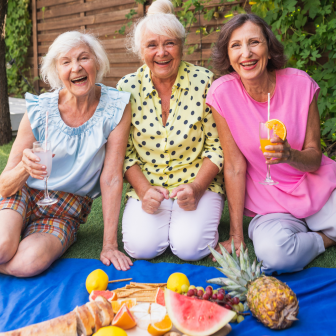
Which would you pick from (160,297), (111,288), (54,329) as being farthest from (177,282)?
(54,329)

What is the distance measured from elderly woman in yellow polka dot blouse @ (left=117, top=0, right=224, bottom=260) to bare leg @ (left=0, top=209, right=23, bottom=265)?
794mm

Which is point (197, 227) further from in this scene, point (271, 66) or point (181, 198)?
point (271, 66)

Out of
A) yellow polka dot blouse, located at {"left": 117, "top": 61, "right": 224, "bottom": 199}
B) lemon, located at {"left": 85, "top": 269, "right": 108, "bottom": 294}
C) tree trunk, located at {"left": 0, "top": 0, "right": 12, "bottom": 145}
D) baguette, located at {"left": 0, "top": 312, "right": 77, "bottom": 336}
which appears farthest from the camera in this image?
tree trunk, located at {"left": 0, "top": 0, "right": 12, "bottom": 145}

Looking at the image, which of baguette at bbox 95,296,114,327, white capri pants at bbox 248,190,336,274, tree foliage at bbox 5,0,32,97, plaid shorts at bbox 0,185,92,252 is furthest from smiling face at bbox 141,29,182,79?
tree foliage at bbox 5,0,32,97

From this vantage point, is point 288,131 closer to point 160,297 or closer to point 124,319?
point 160,297

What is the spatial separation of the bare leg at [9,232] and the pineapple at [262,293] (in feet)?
4.54

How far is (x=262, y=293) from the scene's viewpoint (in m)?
1.82

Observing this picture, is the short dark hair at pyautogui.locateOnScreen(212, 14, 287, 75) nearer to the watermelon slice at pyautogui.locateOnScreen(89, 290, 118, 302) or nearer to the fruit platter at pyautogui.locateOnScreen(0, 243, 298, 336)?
the fruit platter at pyautogui.locateOnScreen(0, 243, 298, 336)

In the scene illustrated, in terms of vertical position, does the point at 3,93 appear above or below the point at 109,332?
above

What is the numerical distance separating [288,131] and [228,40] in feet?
2.56

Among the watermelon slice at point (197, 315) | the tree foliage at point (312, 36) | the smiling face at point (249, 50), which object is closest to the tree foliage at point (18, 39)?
the tree foliage at point (312, 36)

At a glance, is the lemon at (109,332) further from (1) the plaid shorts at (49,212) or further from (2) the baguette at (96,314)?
(1) the plaid shorts at (49,212)

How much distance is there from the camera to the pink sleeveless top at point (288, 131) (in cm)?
269

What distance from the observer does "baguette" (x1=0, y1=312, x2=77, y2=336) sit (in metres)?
1.67
